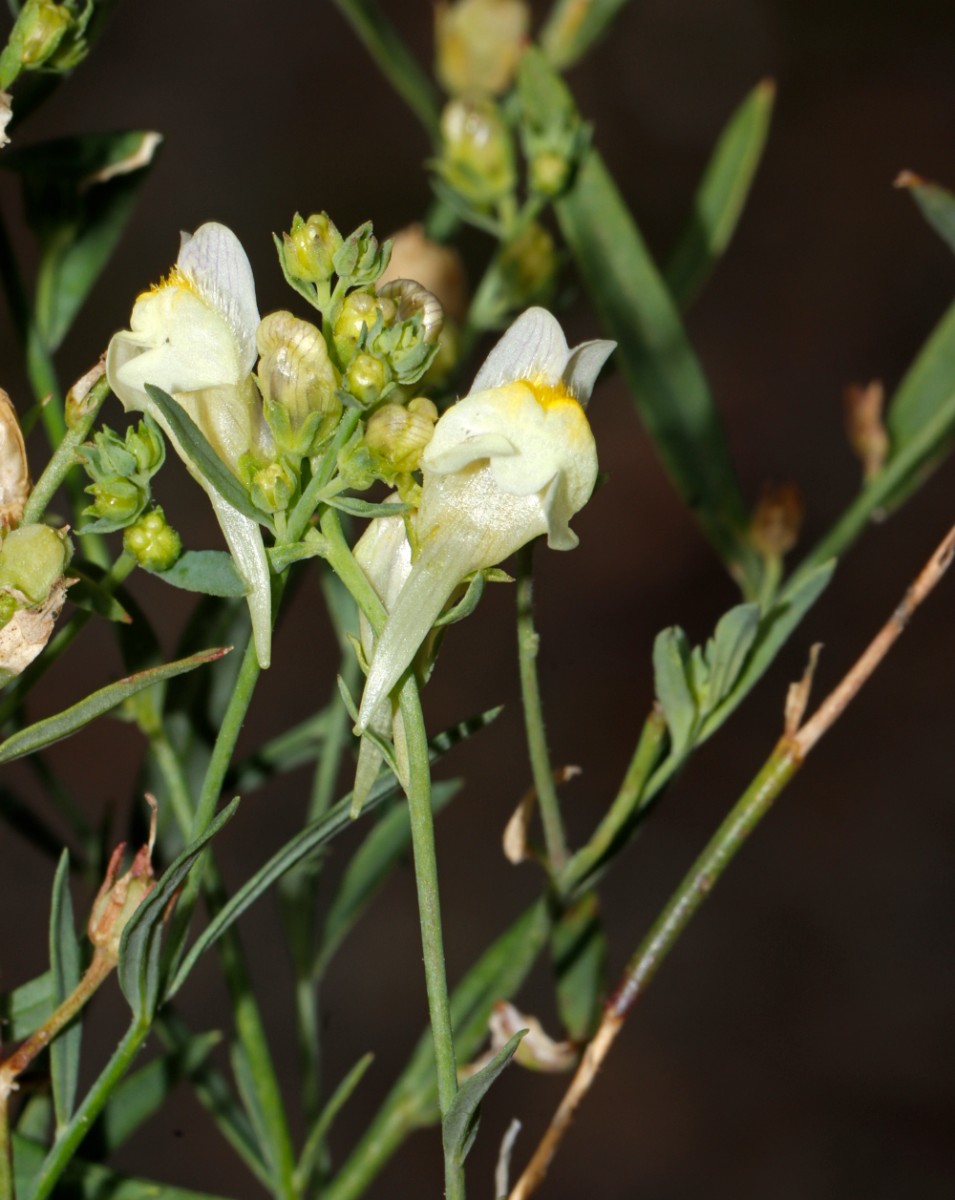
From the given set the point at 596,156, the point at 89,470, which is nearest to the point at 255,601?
the point at 89,470

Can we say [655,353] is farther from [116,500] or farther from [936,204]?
[116,500]

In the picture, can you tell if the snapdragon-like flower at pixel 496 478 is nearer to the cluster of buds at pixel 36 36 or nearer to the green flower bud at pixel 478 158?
the cluster of buds at pixel 36 36

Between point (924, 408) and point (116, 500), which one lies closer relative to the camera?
point (116, 500)

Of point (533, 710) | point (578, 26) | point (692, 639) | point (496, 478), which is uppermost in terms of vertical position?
point (578, 26)

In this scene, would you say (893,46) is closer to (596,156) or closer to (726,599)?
(726,599)

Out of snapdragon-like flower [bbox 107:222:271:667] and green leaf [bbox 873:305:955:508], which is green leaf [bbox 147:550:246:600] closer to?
snapdragon-like flower [bbox 107:222:271:667]

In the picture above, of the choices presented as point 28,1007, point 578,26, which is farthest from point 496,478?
point 578,26
